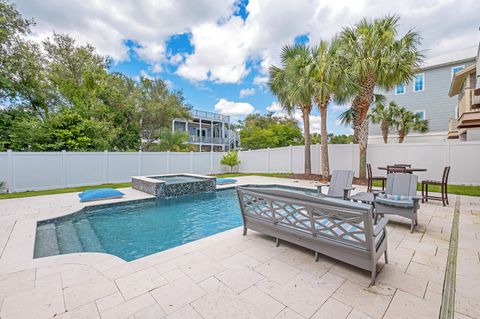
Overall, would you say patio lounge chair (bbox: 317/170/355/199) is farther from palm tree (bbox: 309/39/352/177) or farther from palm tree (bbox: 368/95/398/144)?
palm tree (bbox: 368/95/398/144)

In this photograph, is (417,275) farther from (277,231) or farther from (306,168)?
(306,168)

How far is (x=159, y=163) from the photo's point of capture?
1295 centimetres

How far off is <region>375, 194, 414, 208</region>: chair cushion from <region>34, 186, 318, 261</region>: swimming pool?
10.8 ft

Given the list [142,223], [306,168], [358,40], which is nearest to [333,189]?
[142,223]

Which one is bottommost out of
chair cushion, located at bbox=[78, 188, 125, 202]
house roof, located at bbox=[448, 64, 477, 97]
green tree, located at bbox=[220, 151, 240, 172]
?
chair cushion, located at bbox=[78, 188, 125, 202]

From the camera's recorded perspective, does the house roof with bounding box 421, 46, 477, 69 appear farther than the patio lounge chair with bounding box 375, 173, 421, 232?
Yes

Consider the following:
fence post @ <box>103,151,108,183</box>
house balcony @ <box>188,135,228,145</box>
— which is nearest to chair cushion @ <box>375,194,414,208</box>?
fence post @ <box>103,151,108,183</box>

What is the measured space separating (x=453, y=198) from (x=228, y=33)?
1112 centimetres

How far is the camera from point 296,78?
35.8 feet

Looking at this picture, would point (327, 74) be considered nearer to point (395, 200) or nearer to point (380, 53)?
point (380, 53)

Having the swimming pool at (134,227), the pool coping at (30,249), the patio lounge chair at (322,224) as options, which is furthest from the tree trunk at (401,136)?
the pool coping at (30,249)

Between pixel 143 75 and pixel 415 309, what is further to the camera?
pixel 143 75

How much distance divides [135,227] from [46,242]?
161 centimetres

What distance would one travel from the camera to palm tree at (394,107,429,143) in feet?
52.7
